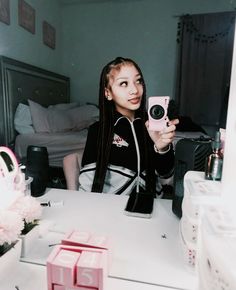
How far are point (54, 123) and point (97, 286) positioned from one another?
1.73m

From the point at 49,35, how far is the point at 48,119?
969 millimetres

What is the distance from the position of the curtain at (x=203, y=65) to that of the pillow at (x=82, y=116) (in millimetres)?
1047

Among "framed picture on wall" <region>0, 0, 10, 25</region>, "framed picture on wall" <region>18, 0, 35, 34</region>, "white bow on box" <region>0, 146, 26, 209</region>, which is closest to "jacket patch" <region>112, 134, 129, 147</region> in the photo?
"white bow on box" <region>0, 146, 26, 209</region>

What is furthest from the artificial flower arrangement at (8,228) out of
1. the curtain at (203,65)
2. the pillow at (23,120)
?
A: the curtain at (203,65)

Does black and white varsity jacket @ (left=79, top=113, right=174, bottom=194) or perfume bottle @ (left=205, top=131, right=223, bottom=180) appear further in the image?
black and white varsity jacket @ (left=79, top=113, right=174, bottom=194)

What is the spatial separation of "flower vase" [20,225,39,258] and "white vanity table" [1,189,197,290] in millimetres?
15

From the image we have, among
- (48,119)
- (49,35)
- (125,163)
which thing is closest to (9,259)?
(125,163)

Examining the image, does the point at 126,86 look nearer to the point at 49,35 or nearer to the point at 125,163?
the point at 125,163

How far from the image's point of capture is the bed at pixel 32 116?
165 centimetres

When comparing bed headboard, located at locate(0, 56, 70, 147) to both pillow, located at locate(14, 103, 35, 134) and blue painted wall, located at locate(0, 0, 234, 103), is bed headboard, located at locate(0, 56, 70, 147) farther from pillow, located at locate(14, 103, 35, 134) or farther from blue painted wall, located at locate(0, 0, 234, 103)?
blue painted wall, located at locate(0, 0, 234, 103)

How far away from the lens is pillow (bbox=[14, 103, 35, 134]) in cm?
175

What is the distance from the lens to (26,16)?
6.26ft

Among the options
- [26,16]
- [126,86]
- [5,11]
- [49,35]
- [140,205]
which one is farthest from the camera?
[49,35]

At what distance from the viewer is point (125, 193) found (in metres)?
0.83
